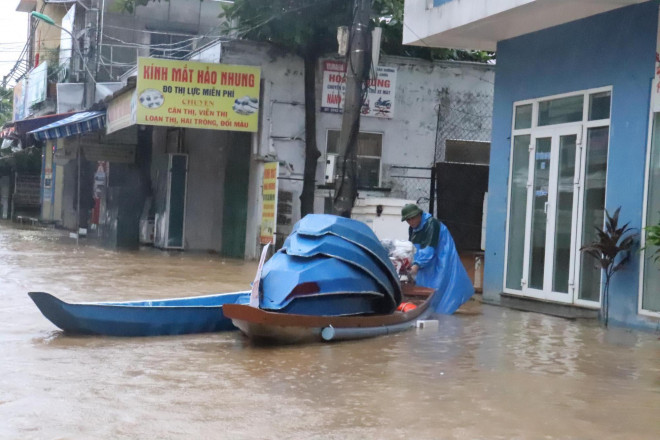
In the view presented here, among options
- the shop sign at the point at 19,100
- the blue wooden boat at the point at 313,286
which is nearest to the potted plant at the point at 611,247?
the blue wooden boat at the point at 313,286

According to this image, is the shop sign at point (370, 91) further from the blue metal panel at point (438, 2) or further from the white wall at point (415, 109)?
the blue metal panel at point (438, 2)

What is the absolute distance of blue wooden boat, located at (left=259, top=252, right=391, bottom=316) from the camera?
29.2 feet

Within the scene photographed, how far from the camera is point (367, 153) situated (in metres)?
20.9

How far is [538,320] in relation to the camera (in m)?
11.6

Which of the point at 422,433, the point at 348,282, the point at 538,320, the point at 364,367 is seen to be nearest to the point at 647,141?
the point at 538,320

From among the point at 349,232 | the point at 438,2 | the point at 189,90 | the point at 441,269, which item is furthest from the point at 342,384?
the point at 189,90

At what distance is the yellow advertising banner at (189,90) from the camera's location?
1923cm

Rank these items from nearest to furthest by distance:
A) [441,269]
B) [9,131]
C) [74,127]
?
[441,269]
[74,127]
[9,131]

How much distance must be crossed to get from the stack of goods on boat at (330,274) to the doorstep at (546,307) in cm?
289

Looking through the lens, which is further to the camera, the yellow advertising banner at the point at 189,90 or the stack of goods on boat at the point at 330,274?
the yellow advertising banner at the point at 189,90

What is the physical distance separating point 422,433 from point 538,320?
6238mm

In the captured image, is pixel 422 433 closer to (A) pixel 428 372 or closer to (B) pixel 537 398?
(B) pixel 537 398

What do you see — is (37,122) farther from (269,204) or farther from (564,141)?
(564,141)

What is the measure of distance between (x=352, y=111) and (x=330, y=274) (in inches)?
189
